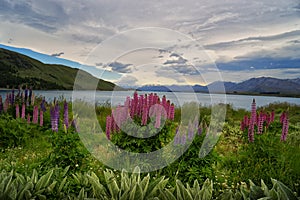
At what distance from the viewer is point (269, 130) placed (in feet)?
16.5

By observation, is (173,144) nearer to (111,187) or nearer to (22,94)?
(111,187)

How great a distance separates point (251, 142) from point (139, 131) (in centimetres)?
163

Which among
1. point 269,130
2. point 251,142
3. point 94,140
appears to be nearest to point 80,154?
point 94,140

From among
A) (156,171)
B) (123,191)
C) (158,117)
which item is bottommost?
(156,171)

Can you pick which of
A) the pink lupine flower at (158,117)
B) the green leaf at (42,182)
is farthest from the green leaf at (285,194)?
the green leaf at (42,182)

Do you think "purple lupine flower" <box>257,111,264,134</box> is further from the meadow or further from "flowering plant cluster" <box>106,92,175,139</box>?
"flowering plant cluster" <box>106,92,175,139</box>

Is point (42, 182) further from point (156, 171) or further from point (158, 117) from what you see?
point (158, 117)

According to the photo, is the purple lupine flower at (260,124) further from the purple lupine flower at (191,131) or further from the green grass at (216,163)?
the purple lupine flower at (191,131)

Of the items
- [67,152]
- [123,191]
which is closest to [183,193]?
[123,191]

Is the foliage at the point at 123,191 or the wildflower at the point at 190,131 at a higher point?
the wildflower at the point at 190,131

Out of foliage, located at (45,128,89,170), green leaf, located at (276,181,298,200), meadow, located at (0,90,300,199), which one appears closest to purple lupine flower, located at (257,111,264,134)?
meadow, located at (0,90,300,199)

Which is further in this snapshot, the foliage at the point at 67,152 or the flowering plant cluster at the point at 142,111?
the flowering plant cluster at the point at 142,111

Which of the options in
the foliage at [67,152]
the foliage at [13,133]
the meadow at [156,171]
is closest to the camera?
the meadow at [156,171]

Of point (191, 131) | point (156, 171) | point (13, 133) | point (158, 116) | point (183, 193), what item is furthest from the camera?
point (13, 133)
